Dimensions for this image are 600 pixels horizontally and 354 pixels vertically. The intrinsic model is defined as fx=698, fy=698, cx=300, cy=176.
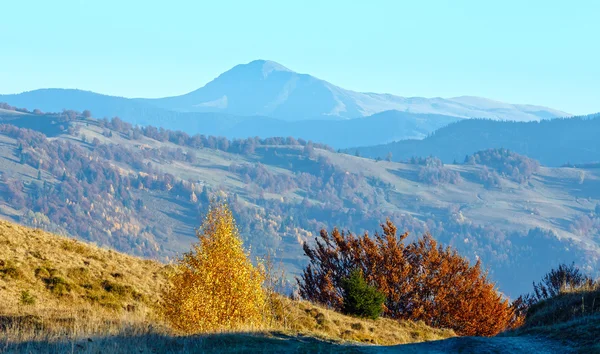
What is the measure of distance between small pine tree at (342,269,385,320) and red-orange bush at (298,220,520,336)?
578cm

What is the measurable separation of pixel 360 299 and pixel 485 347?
18749 mm

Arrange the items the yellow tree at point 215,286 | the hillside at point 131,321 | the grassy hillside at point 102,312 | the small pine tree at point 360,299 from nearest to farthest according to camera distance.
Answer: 1. the hillside at point 131,321
2. the grassy hillside at point 102,312
3. the yellow tree at point 215,286
4. the small pine tree at point 360,299

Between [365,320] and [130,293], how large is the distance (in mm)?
10830

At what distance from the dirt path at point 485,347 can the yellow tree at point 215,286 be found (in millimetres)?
6789

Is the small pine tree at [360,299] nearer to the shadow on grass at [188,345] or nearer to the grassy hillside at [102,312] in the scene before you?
the grassy hillside at [102,312]

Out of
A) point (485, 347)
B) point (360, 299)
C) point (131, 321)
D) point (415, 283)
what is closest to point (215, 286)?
point (131, 321)

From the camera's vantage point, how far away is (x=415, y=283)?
44750 mm

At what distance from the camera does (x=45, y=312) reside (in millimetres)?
20688

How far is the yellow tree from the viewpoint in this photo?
844 inches

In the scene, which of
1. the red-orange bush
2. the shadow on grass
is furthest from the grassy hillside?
the red-orange bush

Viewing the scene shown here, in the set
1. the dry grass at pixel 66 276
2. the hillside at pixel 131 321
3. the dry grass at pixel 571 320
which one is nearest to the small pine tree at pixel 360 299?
the hillside at pixel 131 321

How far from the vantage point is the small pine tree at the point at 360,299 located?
3303cm

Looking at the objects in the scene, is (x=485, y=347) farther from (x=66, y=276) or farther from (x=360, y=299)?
(x=360, y=299)

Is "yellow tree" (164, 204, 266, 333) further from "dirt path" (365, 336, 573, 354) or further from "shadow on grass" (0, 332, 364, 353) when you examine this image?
"dirt path" (365, 336, 573, 354)
